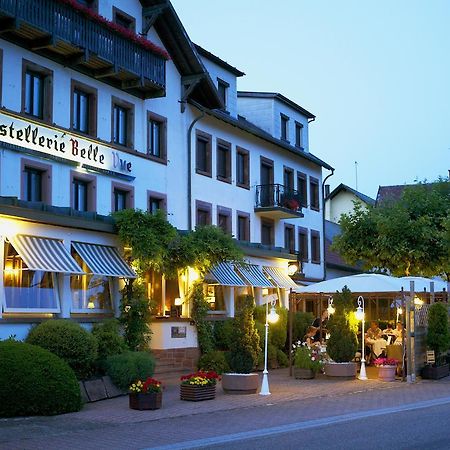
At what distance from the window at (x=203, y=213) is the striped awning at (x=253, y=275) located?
312 cm

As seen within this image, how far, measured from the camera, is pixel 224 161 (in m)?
32.8

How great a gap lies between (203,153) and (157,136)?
3250 mm

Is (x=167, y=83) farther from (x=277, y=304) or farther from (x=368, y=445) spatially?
(x=368, y=445)

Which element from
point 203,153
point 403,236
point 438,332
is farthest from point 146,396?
point 403,236

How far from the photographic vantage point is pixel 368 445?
36.9 feet

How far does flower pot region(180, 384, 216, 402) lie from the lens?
17.1 metres

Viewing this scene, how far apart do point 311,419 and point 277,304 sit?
15.8m

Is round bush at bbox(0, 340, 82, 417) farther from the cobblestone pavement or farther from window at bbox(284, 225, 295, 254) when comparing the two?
window at bbox(284, 225, 295, 254)

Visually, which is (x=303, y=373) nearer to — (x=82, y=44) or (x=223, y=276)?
(x=223, y=276)

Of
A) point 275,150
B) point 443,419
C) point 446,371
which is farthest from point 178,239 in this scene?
point 275,150

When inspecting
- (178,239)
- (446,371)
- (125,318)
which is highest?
(178,239)

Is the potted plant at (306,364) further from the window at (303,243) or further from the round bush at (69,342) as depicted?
the window at (303,243)

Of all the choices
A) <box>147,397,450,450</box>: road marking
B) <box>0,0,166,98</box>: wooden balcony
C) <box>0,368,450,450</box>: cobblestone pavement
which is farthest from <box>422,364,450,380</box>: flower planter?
<box>0,0,166,98</box>: wooden balcony

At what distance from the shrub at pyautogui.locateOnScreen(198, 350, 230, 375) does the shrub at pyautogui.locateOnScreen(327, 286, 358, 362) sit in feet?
9.54
